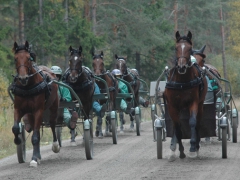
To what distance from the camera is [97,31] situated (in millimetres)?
42469

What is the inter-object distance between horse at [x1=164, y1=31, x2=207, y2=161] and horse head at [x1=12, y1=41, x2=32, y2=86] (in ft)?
7.56

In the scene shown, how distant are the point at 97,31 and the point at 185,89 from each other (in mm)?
30645

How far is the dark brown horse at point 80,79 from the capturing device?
49.9 ft

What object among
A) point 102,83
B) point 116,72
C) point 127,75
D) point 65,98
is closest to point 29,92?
point 65,98

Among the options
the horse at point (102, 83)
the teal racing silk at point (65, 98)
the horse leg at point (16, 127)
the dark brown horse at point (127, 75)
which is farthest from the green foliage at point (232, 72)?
the horse leg at point (16, 127)

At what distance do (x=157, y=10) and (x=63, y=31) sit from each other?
957cm

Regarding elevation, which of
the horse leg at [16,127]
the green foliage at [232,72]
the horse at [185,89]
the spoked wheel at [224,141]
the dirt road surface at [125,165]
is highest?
the green foliage at [232,72]

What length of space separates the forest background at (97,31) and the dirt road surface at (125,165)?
743cm

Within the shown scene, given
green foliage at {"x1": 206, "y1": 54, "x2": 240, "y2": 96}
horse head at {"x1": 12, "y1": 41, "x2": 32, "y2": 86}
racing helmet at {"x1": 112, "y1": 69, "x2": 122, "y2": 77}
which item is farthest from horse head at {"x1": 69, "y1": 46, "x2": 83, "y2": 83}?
green foliage at {"x1": 206, "y1": 54, "x2": 240, "y2": 96}

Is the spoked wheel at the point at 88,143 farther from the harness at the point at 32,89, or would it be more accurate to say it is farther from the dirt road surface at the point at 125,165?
the harness at the point at 32,89

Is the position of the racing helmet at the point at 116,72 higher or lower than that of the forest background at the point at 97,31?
lower

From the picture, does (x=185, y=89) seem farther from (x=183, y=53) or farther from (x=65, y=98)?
(x=65, y=98)

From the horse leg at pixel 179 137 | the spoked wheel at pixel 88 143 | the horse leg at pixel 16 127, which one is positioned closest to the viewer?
the horse leg at pixel 16 127

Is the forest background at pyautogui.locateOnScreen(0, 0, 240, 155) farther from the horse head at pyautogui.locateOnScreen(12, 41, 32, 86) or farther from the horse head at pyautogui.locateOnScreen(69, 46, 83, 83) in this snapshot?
the horse head at pyautogui.locateOnScreen(12, 41, 32, 86)
